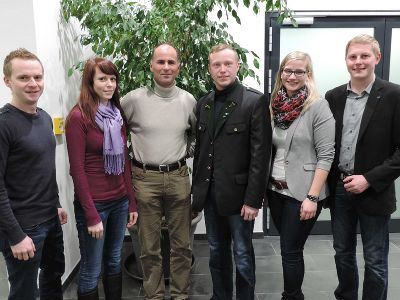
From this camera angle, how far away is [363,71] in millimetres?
1704

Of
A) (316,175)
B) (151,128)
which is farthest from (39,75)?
(316,175)

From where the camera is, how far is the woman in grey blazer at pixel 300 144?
5.65 ft

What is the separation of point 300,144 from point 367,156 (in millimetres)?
314

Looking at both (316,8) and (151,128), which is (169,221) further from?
(316,8)

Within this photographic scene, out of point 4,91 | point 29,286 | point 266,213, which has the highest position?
point 4,91

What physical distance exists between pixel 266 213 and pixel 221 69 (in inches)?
74.5

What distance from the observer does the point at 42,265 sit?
5.66 ft

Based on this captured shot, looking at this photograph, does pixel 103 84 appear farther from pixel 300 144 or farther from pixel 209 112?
pixel 300 144

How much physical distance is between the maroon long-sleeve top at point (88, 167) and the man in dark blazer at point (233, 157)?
1.53 ft

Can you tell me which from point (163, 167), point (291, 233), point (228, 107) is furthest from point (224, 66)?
point (291, 233)

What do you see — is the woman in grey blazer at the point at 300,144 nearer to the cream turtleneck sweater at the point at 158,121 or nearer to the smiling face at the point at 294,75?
the smiling face at the point at 294,75

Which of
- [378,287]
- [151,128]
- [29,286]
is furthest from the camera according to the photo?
[151,128]

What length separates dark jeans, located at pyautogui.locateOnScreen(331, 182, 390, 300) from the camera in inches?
69.9

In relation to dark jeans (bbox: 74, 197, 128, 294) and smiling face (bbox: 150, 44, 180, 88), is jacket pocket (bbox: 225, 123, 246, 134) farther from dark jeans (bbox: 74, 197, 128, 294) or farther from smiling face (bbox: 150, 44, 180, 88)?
dark jeans (bbox: 74, 197, 128, 294)
